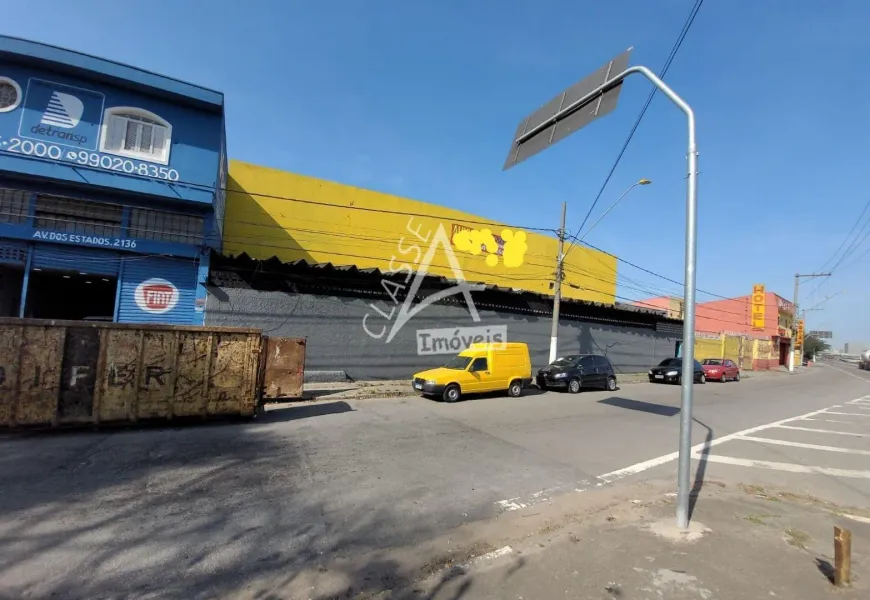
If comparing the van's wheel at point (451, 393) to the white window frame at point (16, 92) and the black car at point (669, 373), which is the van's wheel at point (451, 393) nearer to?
the black car at point (669, 373)

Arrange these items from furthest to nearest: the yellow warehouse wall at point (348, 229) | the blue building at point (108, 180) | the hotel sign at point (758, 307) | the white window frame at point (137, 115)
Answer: the hotel sign at point (758, 307), the yellow warehouse wall at point (348, 229), the white window frame at point (137, 115), the blue building at point (108, 180)

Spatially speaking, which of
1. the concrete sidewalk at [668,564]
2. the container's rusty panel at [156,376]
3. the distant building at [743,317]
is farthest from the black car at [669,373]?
the distant building at [743,317]

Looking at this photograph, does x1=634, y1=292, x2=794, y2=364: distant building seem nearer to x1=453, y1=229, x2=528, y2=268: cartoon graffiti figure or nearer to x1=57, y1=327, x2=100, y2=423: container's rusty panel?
x1=453, y1=229, x2=528, y2=268: cartoon graffiti figure

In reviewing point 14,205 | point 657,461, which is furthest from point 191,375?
point 14,205

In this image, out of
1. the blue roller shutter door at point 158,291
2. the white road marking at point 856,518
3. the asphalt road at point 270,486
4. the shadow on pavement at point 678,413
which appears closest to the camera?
the asphalt road at point 270,486

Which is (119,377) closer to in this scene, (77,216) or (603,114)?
(77,216)

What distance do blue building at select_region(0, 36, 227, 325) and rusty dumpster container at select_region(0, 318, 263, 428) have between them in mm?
7232

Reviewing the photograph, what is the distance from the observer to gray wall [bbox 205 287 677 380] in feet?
54.7

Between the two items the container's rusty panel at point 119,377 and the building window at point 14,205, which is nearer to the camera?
the container's rusty panel at point 119,377

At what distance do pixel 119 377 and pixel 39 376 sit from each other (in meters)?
1.22

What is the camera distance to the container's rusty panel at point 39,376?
8.18 meters

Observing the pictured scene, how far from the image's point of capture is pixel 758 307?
45.4 meters

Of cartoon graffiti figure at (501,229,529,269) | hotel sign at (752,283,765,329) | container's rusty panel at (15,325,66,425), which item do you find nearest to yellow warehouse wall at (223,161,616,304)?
cartoon graffiti figure at (501,229,529,269)

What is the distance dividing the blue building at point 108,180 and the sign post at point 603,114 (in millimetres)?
13237
